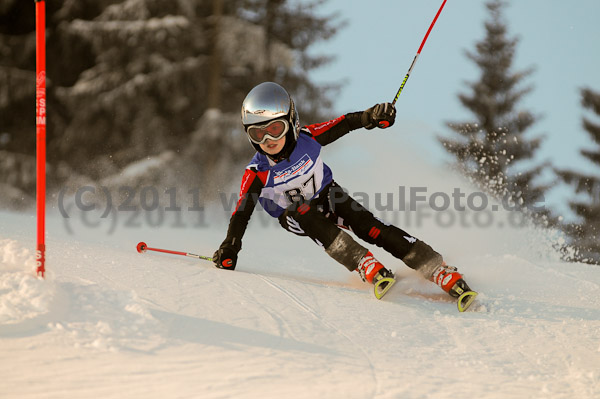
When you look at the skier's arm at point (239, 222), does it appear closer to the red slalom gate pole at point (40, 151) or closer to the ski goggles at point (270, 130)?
the ski goggles at point (270, 130)

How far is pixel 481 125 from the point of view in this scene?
680 inches

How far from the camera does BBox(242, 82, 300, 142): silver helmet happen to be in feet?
13.1

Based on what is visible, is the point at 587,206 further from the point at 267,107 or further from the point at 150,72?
the point at 267,107

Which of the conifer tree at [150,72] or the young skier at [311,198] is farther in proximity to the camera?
the conifer tree at [150,72]

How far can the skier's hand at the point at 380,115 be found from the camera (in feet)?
13.9

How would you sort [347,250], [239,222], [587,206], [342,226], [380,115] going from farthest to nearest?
[587,206]
[342,226]
[239,222]
[380,115]
[347,250]

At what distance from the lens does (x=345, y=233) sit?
400 centimetres

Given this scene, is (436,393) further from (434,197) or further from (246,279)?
(434,197)

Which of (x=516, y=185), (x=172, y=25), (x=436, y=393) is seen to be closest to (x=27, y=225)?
(x=436, y=393)

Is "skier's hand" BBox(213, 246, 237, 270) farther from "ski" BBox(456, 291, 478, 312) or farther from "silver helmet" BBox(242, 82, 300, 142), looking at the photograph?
"ski" BBox(456, 291, 478, 312)

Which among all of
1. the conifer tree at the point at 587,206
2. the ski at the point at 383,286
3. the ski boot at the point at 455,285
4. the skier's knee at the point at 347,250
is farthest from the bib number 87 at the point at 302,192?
the conifer tree at the point at 587,206

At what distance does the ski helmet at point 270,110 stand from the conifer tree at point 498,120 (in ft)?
41.8

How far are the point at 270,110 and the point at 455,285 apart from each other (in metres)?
1.85

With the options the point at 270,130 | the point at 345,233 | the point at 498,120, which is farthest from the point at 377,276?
the point at 498,120
